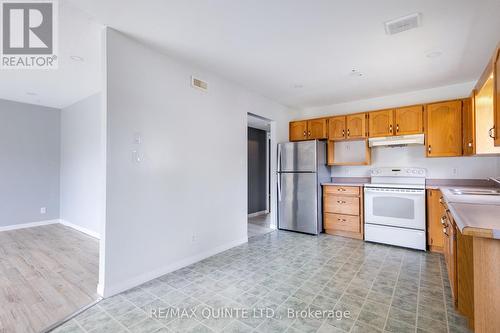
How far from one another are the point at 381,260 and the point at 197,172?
279 cm

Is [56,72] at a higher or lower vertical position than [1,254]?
higher

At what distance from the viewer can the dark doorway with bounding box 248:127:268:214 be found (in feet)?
21.0

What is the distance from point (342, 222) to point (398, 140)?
1716mm

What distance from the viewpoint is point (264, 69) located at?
11.1ft

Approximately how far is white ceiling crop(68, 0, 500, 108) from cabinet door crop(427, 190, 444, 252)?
1.82 meters

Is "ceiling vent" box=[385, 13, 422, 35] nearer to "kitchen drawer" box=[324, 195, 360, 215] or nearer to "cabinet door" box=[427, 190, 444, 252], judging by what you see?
"cabinet door" box=[427, 190, 444, 252]

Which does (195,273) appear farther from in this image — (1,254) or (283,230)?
(1,254)

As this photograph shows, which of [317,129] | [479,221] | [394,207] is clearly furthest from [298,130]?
[479,221]

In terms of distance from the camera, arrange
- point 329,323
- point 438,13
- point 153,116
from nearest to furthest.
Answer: point 329,323
point 438,13
point 153,116

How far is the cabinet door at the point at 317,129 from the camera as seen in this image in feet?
15.9

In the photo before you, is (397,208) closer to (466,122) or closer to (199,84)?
(466,122)

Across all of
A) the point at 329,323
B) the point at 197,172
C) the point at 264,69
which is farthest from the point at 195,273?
the point at 264,69

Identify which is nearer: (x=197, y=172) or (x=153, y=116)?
(x=153, y=116)

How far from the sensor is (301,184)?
15.3ft
